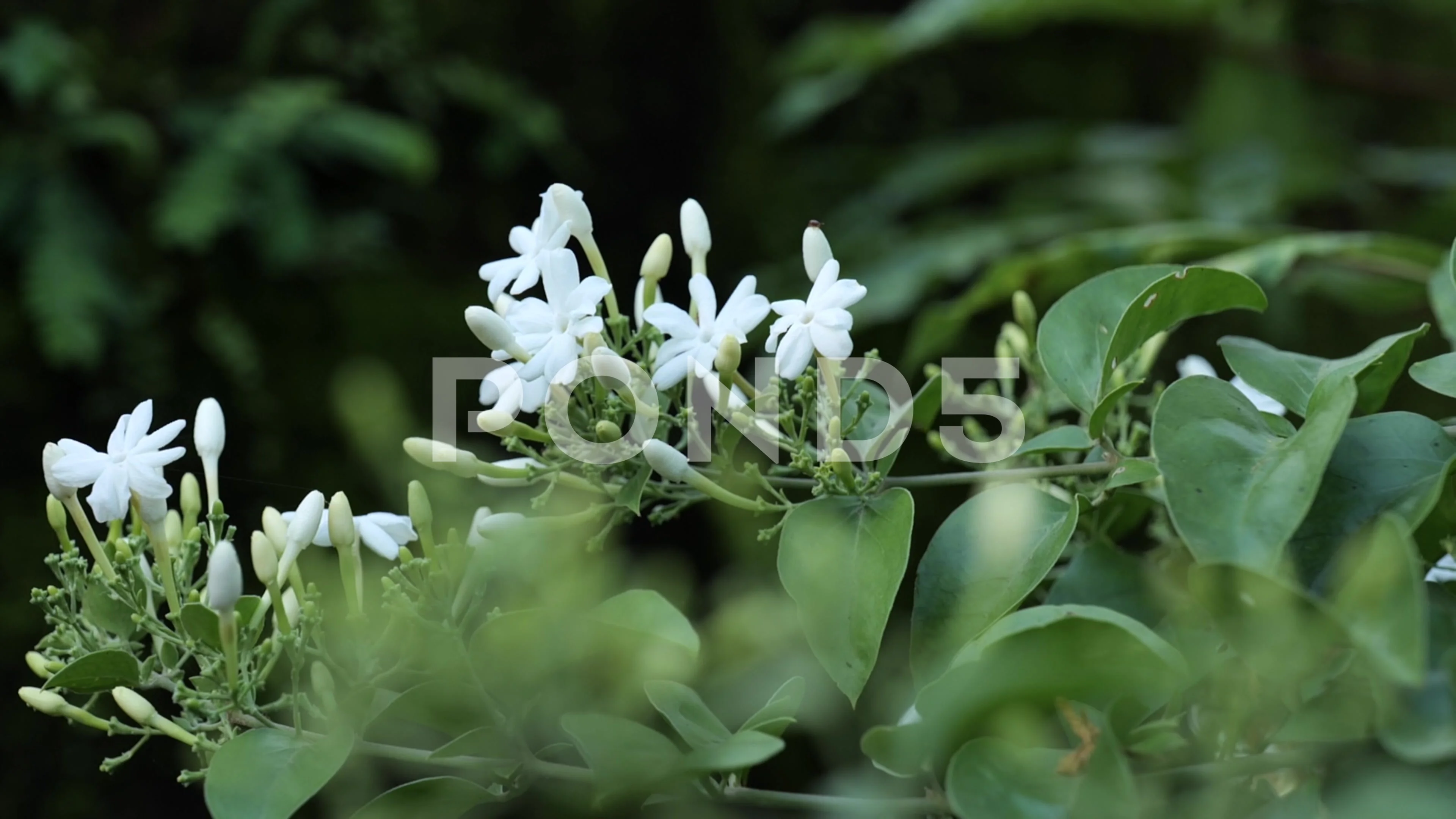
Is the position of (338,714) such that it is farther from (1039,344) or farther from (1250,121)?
(1250,121)

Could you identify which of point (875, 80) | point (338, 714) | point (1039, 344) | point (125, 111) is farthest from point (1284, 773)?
point (875, 80)

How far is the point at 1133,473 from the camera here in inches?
9.9

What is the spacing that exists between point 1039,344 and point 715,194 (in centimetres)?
127

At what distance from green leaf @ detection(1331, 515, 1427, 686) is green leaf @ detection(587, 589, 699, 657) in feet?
0.39

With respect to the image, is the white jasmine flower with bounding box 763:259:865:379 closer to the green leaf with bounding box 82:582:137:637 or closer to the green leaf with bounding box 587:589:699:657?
the green leaf with bounding box 587:589:699:657

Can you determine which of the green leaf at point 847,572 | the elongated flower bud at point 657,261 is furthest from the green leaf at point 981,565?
the elongated flower bud at point 657,261

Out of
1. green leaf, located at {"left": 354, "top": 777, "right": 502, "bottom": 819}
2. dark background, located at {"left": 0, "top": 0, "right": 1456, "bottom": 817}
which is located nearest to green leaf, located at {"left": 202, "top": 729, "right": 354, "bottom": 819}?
green leaf, located at {"left": 354, "top": 777, "right": 502, "bottom": 819}

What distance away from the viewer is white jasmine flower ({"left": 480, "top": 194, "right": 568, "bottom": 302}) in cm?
29

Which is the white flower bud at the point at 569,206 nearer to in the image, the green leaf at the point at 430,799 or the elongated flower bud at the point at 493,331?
the elongated flower bud at the point at 493,331

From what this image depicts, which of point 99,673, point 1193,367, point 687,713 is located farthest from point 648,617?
point 1193,367

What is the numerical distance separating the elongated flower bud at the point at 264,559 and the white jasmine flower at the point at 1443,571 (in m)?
0.26

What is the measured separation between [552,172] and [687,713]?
128cm

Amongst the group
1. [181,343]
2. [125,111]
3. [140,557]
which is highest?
[125,111]

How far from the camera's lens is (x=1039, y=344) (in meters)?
0.29
